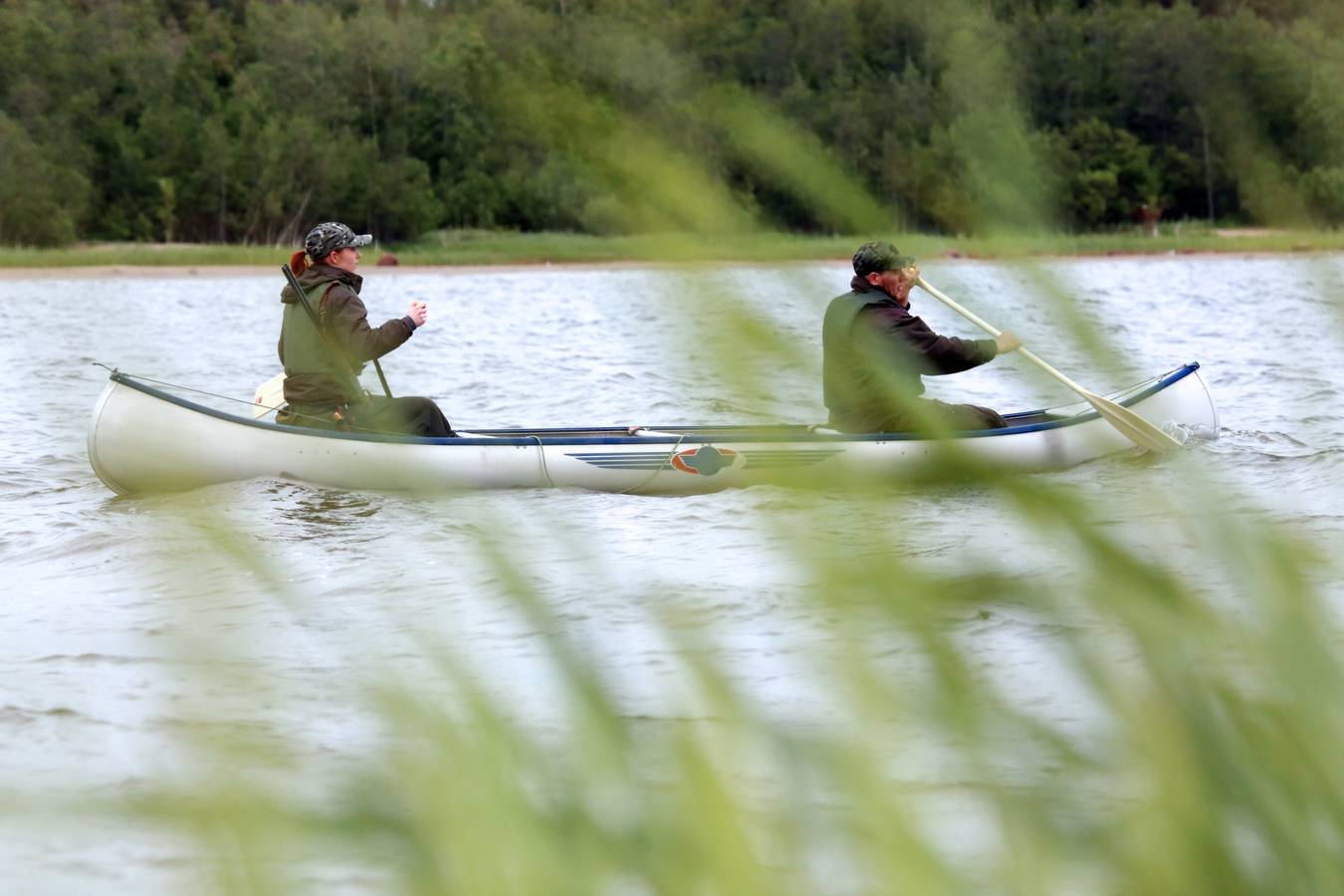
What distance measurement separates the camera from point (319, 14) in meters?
3.14

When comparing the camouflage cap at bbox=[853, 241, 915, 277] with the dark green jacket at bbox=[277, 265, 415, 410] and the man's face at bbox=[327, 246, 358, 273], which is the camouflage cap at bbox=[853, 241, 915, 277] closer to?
the dark green jacket at bbox=[277, 265, 415, 410]

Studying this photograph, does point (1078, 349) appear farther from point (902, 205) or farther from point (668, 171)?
point (668, 171)

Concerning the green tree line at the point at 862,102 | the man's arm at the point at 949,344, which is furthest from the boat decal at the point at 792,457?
the man's arm at the point at 949,344

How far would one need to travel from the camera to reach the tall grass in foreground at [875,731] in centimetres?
95

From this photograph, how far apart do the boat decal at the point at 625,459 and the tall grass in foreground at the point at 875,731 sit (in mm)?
8366

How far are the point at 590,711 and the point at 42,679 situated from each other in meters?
5.13

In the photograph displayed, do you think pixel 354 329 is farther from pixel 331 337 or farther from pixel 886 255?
pixel 886 255

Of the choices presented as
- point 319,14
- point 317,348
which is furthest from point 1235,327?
point 319,14

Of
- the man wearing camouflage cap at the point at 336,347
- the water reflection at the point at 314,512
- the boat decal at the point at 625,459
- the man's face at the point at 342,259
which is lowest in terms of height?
the water reflection at the point at 314,512

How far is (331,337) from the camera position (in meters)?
9.29

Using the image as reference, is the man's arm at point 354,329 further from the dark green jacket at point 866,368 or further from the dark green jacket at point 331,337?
the dark green jacket at point 866,368

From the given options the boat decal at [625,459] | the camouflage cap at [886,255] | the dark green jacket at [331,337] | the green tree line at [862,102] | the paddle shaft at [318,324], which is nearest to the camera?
the green tree line at [862,102]

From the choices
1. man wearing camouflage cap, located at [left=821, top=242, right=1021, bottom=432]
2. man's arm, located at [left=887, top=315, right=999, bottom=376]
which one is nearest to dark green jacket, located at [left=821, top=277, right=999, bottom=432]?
man wearing camouflage cap, located at [left=821, top=242, right=1021, bottom=432]

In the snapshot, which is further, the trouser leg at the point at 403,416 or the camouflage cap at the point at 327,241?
the trouser leg at the point at 403,416
